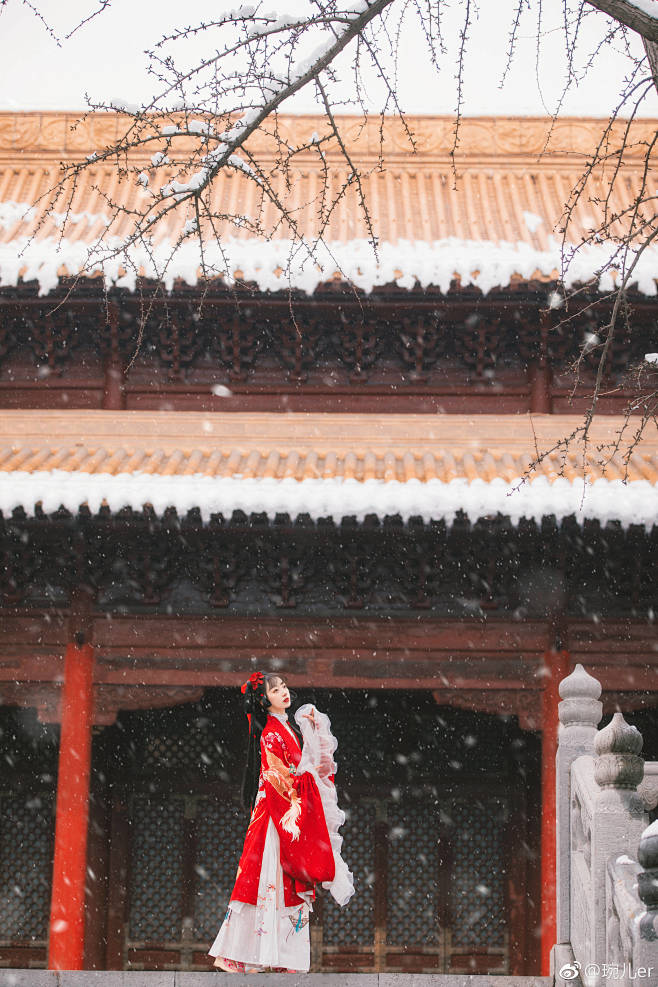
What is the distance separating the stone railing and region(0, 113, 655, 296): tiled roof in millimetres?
5186

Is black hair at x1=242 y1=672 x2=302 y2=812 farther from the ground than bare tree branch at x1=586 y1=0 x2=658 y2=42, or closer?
closer

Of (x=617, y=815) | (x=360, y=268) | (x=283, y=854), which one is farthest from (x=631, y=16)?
(x=360, y=268)

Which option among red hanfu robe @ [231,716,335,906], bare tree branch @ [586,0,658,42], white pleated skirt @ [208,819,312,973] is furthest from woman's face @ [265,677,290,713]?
bare tree branch @ [586,0,658,42]

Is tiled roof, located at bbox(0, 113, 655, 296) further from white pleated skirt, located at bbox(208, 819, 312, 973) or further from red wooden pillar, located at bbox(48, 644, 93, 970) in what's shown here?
white pleated skirt, located at bbox(208, 819, 312, 973)

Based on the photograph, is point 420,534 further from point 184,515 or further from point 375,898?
point 375,898

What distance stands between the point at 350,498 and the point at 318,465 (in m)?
0.98

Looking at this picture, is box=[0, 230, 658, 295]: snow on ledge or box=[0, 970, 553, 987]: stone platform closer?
box=[0, 970, 553, 987]: stone platform

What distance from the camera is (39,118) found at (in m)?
10.5

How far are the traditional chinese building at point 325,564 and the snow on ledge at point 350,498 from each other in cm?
2

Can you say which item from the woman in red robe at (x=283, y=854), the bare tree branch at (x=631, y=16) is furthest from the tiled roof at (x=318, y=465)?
the bare tree branch at (x=631, y=16)

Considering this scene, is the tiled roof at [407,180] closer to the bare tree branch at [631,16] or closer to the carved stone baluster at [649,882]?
the bare tree branch at [631,16]

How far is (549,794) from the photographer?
7012 mm

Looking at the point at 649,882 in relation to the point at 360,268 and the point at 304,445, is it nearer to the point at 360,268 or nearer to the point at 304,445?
the point at 304,445

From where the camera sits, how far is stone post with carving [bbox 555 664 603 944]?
509 centimetres
